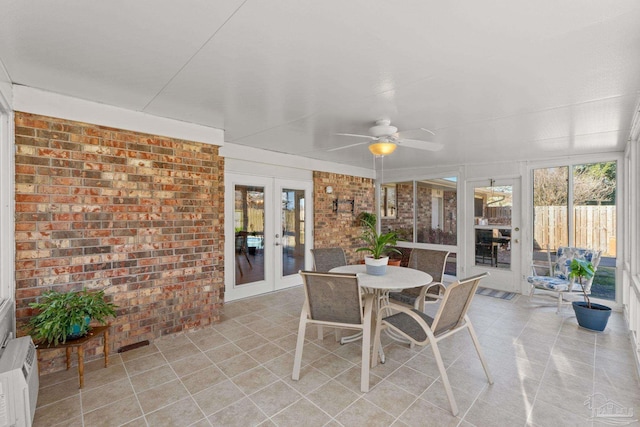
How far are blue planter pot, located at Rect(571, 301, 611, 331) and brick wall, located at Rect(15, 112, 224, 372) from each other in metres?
4.41

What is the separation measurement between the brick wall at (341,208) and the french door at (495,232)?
209 cm

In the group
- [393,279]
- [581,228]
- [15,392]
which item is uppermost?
[581,228]

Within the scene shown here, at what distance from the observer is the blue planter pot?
11.2 feet

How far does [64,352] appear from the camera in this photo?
103 inches

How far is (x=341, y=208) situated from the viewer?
607 cm

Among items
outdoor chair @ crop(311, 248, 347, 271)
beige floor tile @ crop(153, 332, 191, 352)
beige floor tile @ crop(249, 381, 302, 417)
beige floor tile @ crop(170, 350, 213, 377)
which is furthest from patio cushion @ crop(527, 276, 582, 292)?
beige floor tile @ crop(153, 332, 191, 352)

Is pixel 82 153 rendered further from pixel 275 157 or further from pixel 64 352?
pixel 275 157

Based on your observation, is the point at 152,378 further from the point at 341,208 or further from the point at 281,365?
the point at 341,208

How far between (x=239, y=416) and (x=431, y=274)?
2486mm

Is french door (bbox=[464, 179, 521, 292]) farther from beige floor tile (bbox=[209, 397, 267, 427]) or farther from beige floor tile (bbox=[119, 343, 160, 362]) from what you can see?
beige floor tile (bbox=[119, 343, 160, 362])

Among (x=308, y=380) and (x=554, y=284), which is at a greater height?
(x=554, y=284)

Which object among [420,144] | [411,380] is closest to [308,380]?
[411,380]

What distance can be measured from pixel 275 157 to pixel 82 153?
8.70 feet

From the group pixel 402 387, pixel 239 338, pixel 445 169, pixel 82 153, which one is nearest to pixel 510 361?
pixel 402 387
